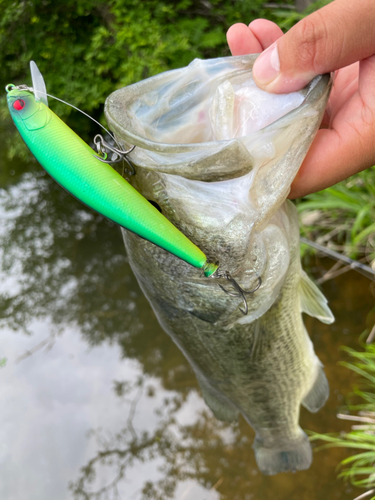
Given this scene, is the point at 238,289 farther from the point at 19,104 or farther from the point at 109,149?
the point at 19,104

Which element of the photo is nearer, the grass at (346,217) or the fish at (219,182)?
the fish at (219,182)

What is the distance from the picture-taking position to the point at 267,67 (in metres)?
0.95

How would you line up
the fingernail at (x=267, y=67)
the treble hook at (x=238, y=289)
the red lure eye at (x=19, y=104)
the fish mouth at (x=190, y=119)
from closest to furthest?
the red lure eye at (x=19, y=104) → the fish mouth at (x=190, y=119) → the fingernail at (x=267, y=67) → the treble hook at (x=238, y=289)

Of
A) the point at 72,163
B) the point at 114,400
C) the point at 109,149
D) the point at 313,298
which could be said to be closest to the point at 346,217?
the point at 313,298

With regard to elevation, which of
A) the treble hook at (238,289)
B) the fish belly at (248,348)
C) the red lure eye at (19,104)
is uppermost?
the red lure eye at (19,104)

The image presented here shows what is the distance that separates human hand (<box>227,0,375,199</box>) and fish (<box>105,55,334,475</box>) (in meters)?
0.06

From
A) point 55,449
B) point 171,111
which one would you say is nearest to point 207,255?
point 171,111

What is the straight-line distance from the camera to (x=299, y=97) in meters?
0.96

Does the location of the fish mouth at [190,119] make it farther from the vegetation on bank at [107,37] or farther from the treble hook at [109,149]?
the vegetation on bank at [107,37]

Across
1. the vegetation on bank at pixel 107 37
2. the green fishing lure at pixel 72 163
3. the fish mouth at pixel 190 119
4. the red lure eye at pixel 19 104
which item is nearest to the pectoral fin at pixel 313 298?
the fish mouth at pixel 190 119

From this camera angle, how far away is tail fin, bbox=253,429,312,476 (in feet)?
6.64

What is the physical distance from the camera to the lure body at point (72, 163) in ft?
2.32

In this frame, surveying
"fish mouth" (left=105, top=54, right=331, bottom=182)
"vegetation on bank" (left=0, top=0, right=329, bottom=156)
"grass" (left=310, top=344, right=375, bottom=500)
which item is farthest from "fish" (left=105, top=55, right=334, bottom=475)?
"vegetation on bank" (left=0, top=0, right=329, bottom=156)

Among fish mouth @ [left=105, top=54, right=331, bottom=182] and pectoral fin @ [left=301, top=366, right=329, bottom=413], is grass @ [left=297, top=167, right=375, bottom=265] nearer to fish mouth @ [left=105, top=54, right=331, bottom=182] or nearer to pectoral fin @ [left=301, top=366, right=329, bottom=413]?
pectoral fin @ [left=301, top=366, right=329, bottom=413]
